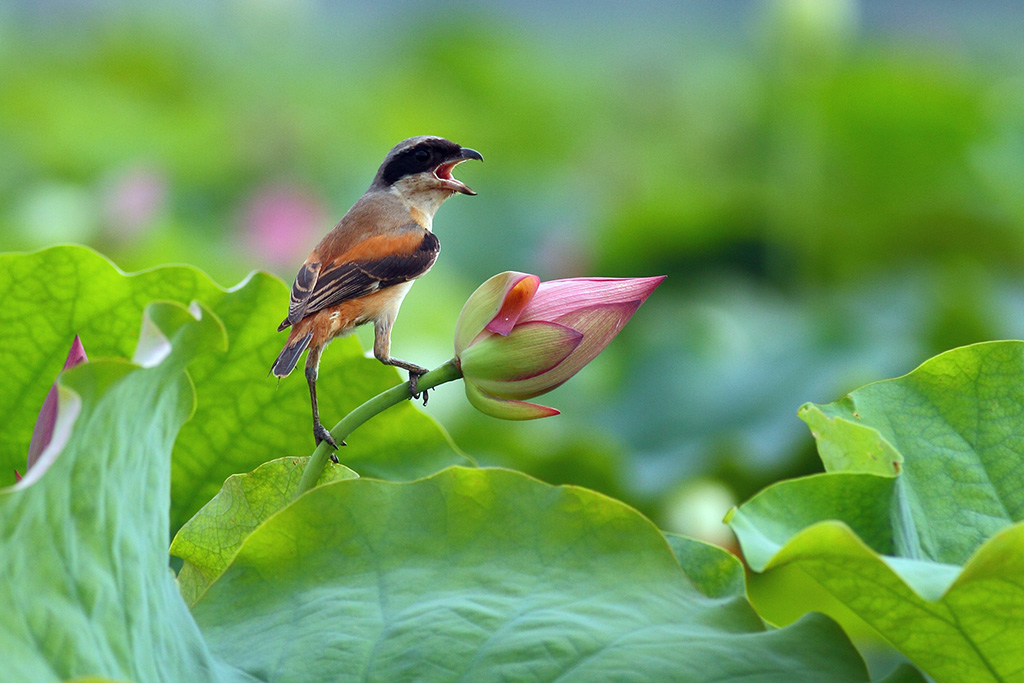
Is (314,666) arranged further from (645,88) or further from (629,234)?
(645,88)

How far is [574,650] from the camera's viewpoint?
26.4 inches

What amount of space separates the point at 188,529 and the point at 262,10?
369 centimetres

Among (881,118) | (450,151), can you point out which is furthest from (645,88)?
(450,151)

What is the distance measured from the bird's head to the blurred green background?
4.28 feet

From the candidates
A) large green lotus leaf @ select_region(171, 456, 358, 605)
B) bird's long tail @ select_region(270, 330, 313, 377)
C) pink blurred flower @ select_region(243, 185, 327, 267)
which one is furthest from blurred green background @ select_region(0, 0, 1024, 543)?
bird's long tail @ select_region(270, 330, 313, 377)

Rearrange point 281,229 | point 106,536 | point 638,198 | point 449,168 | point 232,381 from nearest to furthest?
point 106,536, point 449,168, point 232,381, point 281,229, point 638,198

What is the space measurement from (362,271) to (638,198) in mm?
3654

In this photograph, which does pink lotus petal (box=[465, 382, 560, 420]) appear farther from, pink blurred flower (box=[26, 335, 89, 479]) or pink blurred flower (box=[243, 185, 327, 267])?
pink blurred flower (box=[243, 185, 327, 267])

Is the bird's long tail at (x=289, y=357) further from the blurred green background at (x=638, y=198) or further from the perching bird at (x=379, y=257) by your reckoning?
the blurred green background at (x=638, y=198)

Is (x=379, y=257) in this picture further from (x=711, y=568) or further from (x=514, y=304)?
(x=711, y=568)

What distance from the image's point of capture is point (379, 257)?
694 mm

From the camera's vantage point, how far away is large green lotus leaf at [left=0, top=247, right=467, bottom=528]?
2.85 feet

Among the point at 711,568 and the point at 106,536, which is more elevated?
the point at 106,536

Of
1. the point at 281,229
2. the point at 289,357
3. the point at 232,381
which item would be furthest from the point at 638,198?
the point at 289,357
